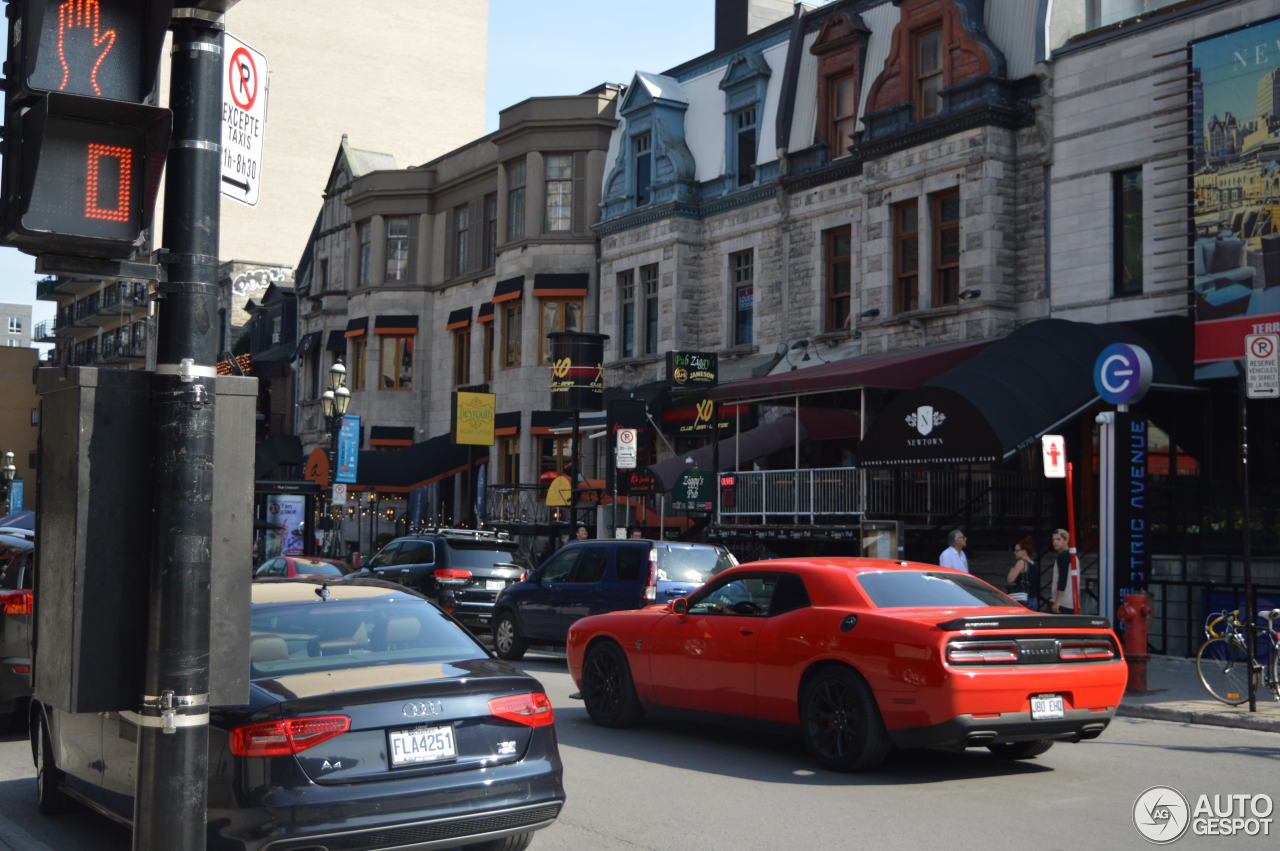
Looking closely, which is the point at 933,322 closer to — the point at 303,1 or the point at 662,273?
the point at 662,273

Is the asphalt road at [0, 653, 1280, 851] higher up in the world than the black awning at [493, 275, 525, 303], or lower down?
lower down

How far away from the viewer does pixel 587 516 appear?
3250 centimetres

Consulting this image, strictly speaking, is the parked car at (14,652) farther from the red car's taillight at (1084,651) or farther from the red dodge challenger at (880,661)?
the red car's taillight at (1084,651)

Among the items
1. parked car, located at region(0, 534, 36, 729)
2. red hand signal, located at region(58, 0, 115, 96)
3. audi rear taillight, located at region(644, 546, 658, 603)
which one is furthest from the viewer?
audi rear taillight, located at region(644, 546, 658, 603)

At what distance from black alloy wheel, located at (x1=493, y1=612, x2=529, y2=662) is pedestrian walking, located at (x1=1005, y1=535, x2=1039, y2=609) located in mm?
6816

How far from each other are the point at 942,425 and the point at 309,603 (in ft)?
44.0

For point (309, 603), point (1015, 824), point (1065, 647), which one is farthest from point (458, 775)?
point (1065, 647)

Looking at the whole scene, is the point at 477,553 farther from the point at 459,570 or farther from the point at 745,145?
the point at 745,145

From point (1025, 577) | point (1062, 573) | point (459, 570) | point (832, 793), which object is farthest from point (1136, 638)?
point (459, 570)

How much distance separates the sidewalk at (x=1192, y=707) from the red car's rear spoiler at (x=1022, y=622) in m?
3.90

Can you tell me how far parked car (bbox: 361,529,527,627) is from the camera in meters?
20.6

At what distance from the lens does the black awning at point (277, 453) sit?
45000mm

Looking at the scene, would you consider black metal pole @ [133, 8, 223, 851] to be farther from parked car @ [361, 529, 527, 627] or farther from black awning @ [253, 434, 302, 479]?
black awning @ [253, 434, 302, 479]

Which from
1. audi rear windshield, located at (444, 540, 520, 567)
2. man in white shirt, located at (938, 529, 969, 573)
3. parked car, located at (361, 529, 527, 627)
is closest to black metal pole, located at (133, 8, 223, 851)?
man in white shirt, located at (938, 529, 969, 573)
